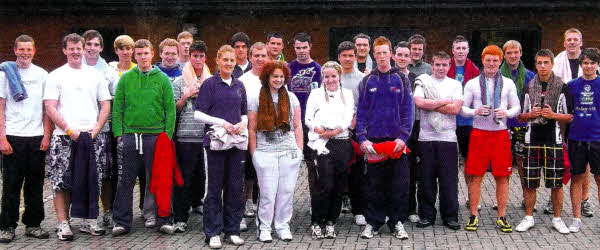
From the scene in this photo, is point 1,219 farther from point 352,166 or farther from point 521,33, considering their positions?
point 521,33

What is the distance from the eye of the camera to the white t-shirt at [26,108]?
7188 mm

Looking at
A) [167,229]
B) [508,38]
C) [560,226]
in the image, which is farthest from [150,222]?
[508,38]

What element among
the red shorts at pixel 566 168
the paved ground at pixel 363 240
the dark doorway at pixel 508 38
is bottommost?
the paved ground at pixel 363 240

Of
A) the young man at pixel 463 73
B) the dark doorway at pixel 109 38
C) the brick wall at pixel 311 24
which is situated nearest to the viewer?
the young man at pixel 463 73

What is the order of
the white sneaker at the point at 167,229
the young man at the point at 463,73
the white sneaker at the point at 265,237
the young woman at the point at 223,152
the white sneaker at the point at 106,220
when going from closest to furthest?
the young woman at the point at 223,152, the white sneaker at the point at 265,237, the white sneaker at the point at 167,229, the white sneaker at the point at 106,220, the young man at the point at 463,73

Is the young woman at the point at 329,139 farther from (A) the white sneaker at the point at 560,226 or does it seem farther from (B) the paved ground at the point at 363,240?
(A) the white sneaker at the point at 560,226

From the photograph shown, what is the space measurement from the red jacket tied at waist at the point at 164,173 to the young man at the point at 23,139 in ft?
3.78

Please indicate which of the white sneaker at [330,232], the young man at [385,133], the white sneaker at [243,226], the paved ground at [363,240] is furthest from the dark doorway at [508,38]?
the white sneaker at [243,226]

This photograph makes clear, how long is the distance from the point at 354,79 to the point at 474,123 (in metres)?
1.41

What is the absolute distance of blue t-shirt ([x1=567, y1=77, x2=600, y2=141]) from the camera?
755 centimetres

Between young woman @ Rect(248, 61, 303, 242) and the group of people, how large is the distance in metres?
0.01

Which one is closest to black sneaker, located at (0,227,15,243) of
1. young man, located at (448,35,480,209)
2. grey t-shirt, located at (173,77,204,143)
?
grey t-shirt, located at (173,77,204,143)

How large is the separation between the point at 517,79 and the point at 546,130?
3.20ft

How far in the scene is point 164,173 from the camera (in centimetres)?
734
